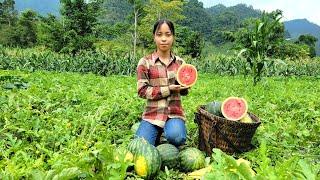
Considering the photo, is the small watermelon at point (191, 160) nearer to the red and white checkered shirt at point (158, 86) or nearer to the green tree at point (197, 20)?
the red and white checkered shirt at point (158, 86)

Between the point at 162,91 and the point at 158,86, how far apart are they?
16 cm

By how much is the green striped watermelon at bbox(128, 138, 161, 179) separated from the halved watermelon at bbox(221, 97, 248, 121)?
1.00 meters

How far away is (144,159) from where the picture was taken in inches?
138

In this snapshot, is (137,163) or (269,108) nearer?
(137,163)

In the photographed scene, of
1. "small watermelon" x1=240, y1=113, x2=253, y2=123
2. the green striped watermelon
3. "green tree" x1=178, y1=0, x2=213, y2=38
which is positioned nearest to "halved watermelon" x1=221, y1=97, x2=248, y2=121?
"small watermelon" x1=240, y1=113, x2=253, y2=123

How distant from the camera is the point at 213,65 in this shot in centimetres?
2334

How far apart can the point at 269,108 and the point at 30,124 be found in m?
3.74

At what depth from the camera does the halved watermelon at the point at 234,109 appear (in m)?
4.29

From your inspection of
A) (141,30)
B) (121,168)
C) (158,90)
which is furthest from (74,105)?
(141,30)

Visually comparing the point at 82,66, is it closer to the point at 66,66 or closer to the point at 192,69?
the point at 66,66

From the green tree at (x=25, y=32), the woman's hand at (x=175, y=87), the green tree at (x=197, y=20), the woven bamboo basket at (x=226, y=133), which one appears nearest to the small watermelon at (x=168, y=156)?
the woven bamboo basket at (x=226, y=133)

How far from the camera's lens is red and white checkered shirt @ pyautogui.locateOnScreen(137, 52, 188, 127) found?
444 centimetres

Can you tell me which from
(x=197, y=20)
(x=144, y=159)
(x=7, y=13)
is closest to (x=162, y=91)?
(x=144, y=159)

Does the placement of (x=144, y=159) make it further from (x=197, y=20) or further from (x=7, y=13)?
(x=197, y=20)
